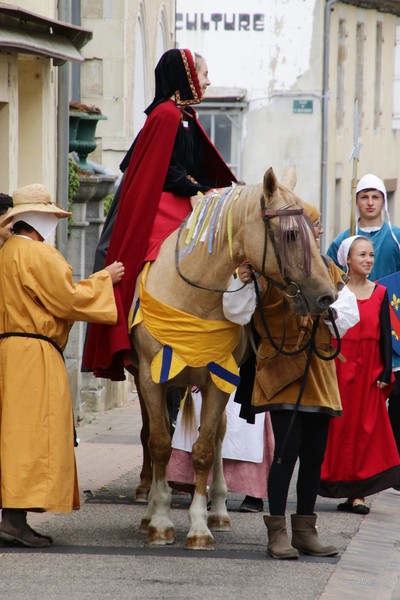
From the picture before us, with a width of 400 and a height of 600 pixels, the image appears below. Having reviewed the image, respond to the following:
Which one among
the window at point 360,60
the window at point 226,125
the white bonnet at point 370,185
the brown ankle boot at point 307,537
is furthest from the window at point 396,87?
the brown ankle boot at point 307,537

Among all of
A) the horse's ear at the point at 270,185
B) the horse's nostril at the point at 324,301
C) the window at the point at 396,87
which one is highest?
the window at the point at 396,87

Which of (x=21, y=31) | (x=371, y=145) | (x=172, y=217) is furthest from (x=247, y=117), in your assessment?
(x=172, y=217)

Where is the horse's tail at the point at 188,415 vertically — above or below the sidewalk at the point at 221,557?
above

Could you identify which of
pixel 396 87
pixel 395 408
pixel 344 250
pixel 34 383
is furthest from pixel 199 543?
pixel 396 87

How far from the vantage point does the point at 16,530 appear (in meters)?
7.55

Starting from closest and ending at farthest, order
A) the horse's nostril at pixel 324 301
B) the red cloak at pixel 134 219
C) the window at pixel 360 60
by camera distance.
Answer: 1. the horse's nostril at pixel 324 301
2. the red cloak at pixel 134 219
3. the window at pixel 360 60

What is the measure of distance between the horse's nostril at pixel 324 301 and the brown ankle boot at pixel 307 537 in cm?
122

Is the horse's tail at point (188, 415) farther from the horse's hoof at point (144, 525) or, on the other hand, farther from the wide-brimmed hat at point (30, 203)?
the wide-brimmed hat at point (30, 203)

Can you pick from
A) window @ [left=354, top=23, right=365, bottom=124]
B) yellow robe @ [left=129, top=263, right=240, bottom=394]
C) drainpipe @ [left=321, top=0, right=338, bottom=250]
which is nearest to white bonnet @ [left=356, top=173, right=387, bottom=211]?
yellow robe @ [left=129, top=263, right=240, bottom=394]

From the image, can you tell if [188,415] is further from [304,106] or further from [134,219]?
[304,106]

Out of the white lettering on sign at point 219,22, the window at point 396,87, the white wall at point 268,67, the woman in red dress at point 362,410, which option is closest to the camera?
the woman in red dress at point 362,410

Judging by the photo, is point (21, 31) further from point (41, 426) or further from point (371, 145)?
point (371, 145)

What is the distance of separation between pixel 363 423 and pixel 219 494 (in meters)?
1.18

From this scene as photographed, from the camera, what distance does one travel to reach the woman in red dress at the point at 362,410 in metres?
9.11
